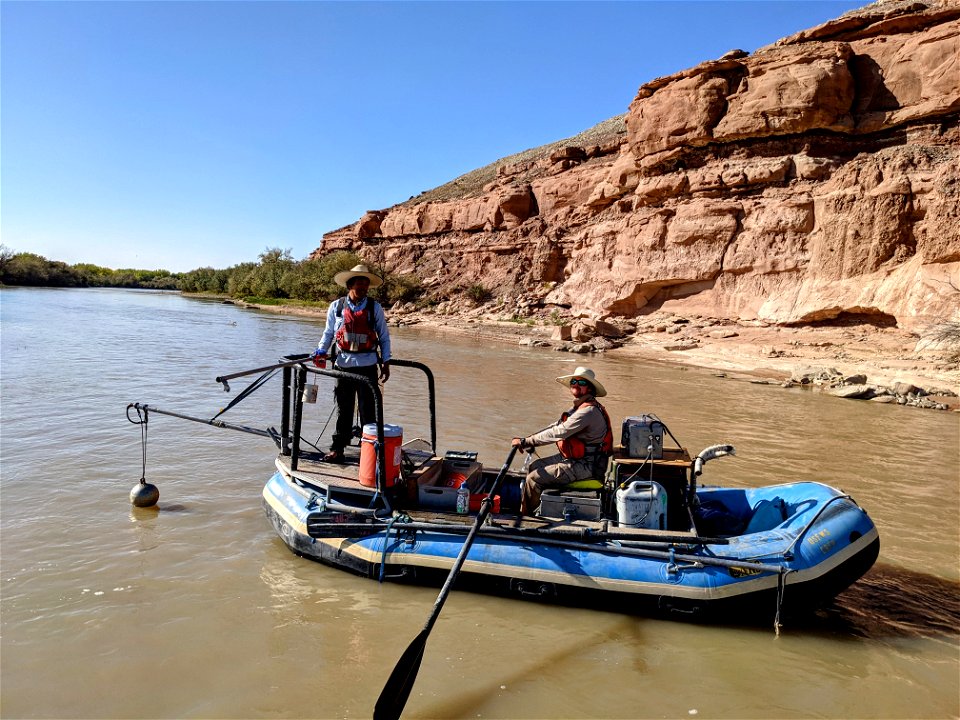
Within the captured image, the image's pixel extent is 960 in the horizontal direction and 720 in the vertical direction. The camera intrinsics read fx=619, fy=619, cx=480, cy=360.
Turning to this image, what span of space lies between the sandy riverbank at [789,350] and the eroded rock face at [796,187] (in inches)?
36.3

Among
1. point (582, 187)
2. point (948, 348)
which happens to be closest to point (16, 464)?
point (948, 348)

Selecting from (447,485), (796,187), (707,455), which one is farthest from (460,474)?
(796,187)

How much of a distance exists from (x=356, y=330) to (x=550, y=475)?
223cm

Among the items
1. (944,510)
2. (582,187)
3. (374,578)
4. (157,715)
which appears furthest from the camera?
(582,187)

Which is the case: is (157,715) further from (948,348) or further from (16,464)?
(948,348)

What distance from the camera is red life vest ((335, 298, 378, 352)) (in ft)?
18.9

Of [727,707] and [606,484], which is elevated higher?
[606,484]

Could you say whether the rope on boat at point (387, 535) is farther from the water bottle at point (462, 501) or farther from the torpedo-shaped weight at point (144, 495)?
the torpedo-shaped weight at point (144, 495)

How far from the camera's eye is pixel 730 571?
4.41 metres

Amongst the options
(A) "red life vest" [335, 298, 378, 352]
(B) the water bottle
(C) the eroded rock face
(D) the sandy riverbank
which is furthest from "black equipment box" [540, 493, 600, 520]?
(C) the eroded rock face

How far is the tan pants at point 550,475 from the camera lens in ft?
16.9

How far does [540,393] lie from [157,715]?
1209cm

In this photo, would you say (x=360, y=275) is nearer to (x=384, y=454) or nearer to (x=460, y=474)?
(x=384, y=454)

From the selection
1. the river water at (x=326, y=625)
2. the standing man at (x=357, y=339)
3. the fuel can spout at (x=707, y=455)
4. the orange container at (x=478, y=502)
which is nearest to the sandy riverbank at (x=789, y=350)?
the river water at (x=326, y=625)
